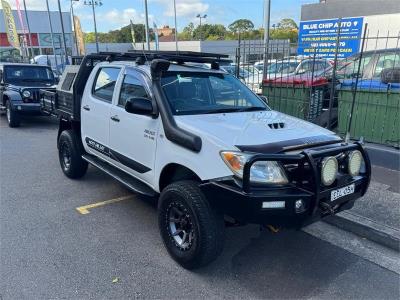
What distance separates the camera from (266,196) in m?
2.83

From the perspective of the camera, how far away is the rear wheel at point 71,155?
5577mm

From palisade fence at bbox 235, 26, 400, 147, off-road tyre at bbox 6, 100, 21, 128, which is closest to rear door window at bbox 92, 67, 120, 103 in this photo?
palisade fence at bbox 235, 26, 400, 147

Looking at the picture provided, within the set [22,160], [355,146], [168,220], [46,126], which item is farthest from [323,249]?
[46,126]

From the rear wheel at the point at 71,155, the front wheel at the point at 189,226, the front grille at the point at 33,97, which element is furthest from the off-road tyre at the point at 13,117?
the front wheel at the point at 189,226

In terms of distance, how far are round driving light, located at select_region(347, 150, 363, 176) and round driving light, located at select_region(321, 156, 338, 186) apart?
30cm

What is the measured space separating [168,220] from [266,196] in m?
1.14

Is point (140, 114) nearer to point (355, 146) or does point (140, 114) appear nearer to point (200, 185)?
point (200, 185)

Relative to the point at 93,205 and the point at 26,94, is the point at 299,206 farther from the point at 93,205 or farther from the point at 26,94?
the point at 26,94

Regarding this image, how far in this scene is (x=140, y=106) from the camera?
12.0 feet

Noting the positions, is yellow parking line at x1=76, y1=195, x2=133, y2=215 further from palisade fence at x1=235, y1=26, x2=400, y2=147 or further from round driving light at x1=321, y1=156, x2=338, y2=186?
palisade fence at x1=235, y1=26, x2=400, y2=147

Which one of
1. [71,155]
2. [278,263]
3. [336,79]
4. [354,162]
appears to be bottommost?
[278,263]

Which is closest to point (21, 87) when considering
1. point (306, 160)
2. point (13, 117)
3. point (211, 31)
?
point (13, 117)

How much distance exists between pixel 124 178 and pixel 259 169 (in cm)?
202

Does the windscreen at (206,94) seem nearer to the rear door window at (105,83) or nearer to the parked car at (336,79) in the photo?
the rear door window at (105,83)
